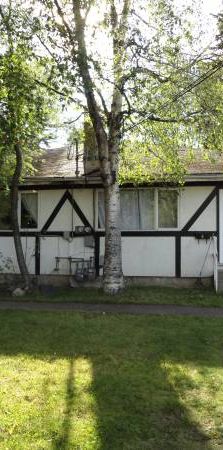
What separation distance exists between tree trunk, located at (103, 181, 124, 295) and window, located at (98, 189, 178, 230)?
79.5 inches

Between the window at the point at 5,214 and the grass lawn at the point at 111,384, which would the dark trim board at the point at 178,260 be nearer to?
the grass lawn at the point at 111,384

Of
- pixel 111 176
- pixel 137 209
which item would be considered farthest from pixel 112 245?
pixel 137 209

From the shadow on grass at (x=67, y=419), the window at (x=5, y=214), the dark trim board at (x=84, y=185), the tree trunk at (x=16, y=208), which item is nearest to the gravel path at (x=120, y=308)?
the tree trunk at (x=16, y=208)

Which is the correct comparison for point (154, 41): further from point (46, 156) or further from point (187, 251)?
point (46, 156)

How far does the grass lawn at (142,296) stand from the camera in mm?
13258

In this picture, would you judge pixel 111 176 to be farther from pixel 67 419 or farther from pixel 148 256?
pixel 67 419

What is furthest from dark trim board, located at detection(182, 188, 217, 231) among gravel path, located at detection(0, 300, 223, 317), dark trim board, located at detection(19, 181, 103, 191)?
gravel path, located at detection(0, 300, 223, 317)

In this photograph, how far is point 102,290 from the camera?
14.2 m

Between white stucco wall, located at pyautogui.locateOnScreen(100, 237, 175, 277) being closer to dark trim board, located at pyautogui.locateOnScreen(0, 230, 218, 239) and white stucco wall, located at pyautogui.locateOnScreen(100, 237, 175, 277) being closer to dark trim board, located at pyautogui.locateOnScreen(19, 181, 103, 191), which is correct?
dark trim board, located at pyautogui.locateOnScreen(0, 230, 218, 239)

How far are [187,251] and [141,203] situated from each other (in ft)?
6.15

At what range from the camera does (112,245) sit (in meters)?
14.2

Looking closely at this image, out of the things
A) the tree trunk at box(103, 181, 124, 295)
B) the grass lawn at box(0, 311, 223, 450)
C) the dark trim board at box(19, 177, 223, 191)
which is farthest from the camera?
the dark trim board at box(19, 177, 223, 191)

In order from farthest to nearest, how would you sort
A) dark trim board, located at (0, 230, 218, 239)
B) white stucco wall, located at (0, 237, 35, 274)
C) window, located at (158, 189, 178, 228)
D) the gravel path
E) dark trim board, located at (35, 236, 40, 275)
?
white stucco wall, located at (0, 237, 35, 274), dark trim board, located at (35, 236, 40, 275), window, located at (158, 189, 178, 228), dark trim board, located at (0, 230, 218, 239), the gravel path

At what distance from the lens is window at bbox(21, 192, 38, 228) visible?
17109 millimetres
